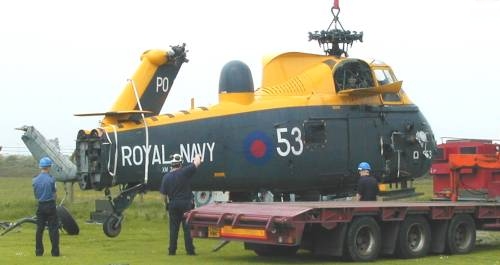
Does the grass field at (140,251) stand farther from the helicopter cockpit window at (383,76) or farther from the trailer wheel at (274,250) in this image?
the helicopter cockpit window at (383,76)

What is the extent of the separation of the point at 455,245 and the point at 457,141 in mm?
5271

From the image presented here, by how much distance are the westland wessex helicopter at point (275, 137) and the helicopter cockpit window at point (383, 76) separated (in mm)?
29

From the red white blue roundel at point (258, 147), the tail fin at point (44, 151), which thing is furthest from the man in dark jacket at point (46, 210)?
the tail fin at point (44, 151)

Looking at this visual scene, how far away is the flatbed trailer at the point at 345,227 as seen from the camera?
14320 millimetres

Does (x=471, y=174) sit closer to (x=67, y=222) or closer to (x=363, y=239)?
(x=363, y=239)

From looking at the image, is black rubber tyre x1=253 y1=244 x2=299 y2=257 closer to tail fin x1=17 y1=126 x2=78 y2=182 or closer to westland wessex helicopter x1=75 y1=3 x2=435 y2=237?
westland wessex helicopter x1=75 y1=3 x2=435 y2=237

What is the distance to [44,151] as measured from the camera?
28.9 metres

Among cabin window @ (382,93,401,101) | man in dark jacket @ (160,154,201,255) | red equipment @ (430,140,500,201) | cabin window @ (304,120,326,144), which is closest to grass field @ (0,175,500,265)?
man in dark jacket @ (160,154,201,255)

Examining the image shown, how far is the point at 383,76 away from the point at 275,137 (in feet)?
11.3

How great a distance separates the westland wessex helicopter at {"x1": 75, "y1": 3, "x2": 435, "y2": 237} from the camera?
18.6 metres

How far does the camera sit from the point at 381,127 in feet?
64.8

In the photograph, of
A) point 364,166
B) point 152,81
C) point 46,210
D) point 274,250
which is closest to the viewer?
point 46,210

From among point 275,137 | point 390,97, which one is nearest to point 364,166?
point 275,137

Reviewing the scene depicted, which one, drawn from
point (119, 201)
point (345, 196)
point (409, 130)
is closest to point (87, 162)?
point (119, 201)
